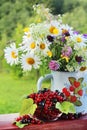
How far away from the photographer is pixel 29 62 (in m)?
1.31

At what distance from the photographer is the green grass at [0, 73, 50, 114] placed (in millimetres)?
2176

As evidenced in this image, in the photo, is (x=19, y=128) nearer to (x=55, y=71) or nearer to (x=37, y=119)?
(x=37, y=119)

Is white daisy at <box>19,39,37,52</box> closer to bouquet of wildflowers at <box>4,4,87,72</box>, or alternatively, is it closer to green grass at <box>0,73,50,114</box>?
bouquet of wildflowers at <box>4,4,87,72</box>

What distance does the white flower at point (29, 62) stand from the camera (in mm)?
1298

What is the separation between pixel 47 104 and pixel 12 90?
3.91 feet

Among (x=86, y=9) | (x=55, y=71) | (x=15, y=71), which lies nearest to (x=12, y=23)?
(x=86, y=9)

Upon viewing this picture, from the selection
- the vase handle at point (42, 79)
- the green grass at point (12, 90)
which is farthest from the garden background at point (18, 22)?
the vase handle at point (42, 79)

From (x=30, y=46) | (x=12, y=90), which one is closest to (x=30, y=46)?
(x=30, y=46)

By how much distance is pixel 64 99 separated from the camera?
1.31 metres

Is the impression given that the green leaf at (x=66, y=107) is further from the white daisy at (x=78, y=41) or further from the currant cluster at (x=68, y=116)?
the white daisy at (x=78, y=41)

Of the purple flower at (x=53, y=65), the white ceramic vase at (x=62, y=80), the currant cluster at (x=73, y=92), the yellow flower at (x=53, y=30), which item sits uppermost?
the yellow flower at (x=53, y=30)

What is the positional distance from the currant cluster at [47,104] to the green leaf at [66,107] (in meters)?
0.02

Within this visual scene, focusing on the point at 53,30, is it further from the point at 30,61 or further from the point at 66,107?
the point at 66,107

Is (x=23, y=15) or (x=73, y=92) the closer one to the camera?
(x=73, y=92)
